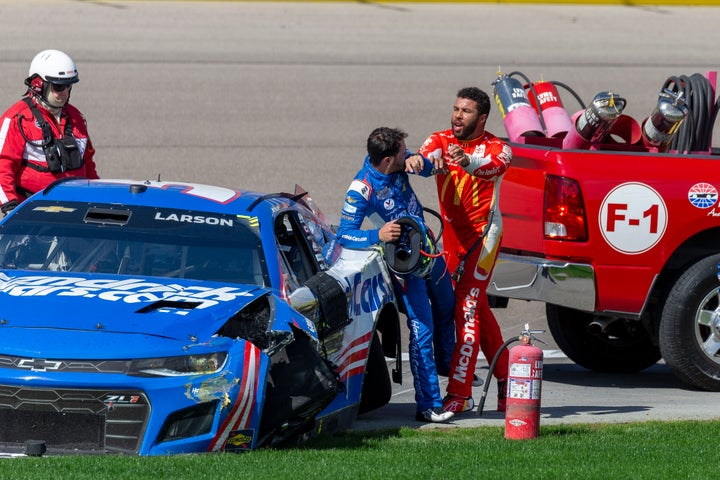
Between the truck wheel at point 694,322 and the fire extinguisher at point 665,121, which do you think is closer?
the truck wheel at point 694,322

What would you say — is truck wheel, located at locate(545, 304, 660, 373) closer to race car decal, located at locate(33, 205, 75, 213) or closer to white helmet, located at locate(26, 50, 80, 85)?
white helmet, located at locate(26, 50, 80, 85)

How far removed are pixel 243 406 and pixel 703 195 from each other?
393cm

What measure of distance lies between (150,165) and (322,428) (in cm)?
847

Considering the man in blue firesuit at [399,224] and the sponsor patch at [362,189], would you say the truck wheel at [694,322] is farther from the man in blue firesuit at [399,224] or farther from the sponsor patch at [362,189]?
the sponsor patch at [362,189]

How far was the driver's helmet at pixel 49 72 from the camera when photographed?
31.3 ft

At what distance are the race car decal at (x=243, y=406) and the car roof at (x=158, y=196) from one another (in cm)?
148

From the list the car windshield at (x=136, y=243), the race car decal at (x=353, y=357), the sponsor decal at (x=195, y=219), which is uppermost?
the sponsor decal at (x=195, y=219)

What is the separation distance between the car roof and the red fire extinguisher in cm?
162

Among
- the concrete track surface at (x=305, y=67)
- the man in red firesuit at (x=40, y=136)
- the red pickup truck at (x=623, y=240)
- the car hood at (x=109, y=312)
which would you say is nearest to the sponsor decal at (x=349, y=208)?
the car hood at (x=109, y=312)

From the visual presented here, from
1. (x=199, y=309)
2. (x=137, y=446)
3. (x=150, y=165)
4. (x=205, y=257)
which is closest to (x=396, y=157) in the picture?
(x=205, y=257)

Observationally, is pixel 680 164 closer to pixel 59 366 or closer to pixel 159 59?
pixel 59 366

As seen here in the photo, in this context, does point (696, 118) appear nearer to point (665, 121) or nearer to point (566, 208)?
point (665, 121)

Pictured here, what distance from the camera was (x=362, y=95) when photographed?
18609mm

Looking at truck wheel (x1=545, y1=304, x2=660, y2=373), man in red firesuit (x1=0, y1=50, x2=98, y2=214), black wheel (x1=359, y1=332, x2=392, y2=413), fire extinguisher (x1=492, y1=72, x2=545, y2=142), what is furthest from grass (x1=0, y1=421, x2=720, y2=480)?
man in red firesuit (x1=0, y1=50, x2=98, y2=214)
